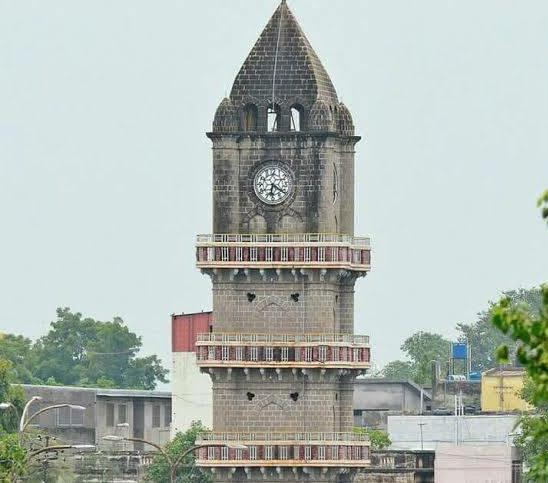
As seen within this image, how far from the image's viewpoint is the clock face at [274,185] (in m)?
142

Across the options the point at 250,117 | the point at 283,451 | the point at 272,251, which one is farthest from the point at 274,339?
the point at 250,117

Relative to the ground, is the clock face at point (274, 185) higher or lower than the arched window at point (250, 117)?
lower

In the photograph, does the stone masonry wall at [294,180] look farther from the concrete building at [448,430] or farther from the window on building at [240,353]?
the concrete building at [448,430]

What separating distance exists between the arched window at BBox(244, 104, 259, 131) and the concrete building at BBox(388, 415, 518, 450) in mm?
45603

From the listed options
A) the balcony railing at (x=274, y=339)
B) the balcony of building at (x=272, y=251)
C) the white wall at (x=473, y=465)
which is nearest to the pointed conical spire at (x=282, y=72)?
the balcony of building at (x=272, y=251)

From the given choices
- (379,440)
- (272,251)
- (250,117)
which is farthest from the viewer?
(379,440)

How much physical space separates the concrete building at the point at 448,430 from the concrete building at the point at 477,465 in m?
11.2

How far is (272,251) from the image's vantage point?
14100cm

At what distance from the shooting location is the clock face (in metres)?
142

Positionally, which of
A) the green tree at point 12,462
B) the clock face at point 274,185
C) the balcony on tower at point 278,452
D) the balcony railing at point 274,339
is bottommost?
the green tree at point 12,462

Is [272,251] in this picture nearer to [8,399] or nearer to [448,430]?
[8,399]

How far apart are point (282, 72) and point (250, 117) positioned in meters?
2.61

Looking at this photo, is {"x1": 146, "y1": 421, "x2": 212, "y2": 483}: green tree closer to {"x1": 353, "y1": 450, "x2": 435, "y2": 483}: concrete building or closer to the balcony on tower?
{"x1": 353, "y1": 450, "x2": 435, "y2": 483}: concrete building

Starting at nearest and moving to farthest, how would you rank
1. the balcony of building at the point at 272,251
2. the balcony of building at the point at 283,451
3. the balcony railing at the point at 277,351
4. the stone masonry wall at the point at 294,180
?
1. the balcony of building at the point at 283,451
2. the balcony railing at the point at 277,351
3. the balcony of building at the point at 272,251
4. the stone masonry wall at the point at 294,180
